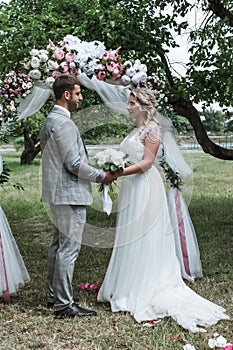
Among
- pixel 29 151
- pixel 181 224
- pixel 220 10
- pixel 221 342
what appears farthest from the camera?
pixel 29 151

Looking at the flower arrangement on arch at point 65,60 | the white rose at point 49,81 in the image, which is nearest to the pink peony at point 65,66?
the flower arrangement on arch at point 65,60

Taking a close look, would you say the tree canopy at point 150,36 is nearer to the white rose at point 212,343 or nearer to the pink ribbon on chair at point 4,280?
the pink ribbon on chair at point 4,280

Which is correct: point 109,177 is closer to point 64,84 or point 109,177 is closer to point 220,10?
point 64,84

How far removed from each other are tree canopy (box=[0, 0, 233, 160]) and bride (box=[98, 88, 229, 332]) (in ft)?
9.99

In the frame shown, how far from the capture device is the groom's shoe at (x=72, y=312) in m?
Answer: 4.48

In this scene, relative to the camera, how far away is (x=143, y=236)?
4.79 m

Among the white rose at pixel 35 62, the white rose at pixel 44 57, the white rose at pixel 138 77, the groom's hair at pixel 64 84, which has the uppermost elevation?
the white rose at pixel 44 57

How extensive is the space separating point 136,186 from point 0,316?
1.58 m

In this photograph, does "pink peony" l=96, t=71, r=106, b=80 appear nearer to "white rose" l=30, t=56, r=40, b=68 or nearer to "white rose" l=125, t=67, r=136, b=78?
"white rose" l=125, t=67, r=136, b=78

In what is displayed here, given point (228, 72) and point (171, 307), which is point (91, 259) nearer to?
point (171, 307)

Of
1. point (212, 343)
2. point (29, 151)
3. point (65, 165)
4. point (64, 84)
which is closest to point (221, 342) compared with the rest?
point (212, 343)

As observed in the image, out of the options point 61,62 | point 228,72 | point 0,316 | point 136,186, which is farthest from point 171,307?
point 228,72

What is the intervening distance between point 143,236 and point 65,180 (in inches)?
34.8

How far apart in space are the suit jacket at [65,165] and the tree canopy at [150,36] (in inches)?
135
